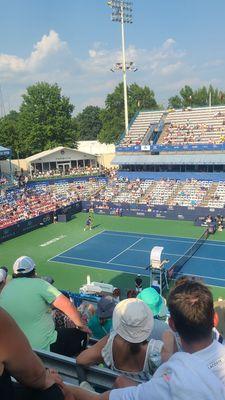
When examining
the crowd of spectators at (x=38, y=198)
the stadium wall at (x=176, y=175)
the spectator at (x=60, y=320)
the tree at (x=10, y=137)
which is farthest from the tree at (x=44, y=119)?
the spectator at (x=60, y=320)

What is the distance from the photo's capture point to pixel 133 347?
3.47 m

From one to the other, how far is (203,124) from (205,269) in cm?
2637

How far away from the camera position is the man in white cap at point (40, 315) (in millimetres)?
4406

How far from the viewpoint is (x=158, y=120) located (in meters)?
48.7

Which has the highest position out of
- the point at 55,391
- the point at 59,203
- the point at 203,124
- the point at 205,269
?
the point at 203,124

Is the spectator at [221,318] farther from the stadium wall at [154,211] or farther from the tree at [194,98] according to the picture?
the tree at [194,98]

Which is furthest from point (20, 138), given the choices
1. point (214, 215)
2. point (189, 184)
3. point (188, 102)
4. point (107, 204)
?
point (188, 102)

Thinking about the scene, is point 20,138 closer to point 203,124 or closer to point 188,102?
point 203,124

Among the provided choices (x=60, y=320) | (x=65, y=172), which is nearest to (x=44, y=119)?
(x=65, y=172)

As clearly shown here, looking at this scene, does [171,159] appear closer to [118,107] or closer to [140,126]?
[140,126]

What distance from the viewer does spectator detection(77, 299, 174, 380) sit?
342cm

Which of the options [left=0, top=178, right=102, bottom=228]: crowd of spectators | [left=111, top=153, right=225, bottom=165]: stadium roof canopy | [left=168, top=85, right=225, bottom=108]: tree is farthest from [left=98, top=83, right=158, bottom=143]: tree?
[left=0, top=178, right=102, bottom=228]: crowd of spectators

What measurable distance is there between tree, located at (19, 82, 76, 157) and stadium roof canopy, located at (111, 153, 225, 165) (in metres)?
15.8

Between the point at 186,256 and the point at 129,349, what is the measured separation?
831 inches
